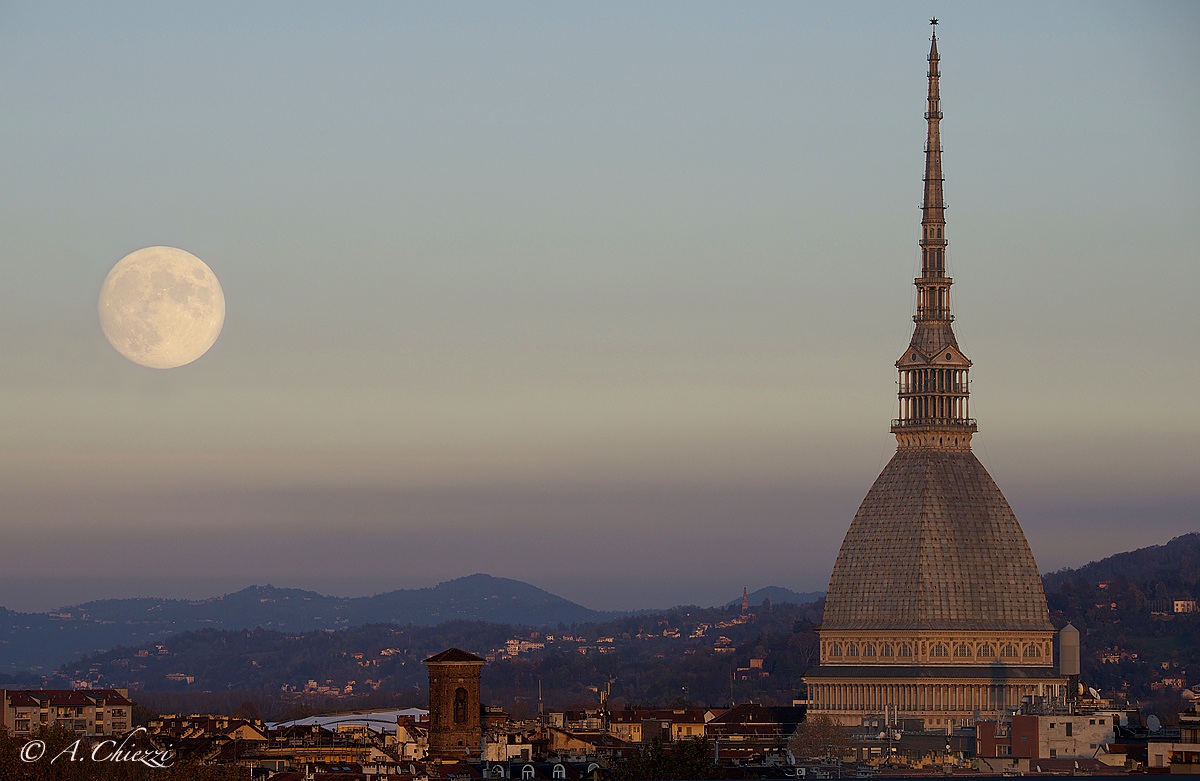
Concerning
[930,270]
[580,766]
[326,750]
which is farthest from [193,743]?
[930,270]

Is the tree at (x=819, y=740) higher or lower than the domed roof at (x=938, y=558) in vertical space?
lower

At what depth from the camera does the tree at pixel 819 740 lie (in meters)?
135

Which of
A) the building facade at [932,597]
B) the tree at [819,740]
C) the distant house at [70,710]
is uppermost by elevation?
the building facade at [932,597]

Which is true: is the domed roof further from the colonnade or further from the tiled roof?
the tiled roof

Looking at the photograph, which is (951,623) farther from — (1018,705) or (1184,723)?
(1184,723)

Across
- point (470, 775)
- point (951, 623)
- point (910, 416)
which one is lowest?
point (470, 775)

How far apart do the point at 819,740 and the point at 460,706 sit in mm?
17919

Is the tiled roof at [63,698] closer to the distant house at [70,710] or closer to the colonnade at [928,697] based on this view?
the distant house at [70,710]

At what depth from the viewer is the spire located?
159875 mm

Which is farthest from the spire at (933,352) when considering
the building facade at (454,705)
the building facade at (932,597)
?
the building facade at (454,705)

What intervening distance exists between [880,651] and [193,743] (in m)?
36.3

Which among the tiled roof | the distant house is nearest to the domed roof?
the distant house

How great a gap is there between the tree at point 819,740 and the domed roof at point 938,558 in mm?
7607

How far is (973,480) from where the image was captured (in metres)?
158
